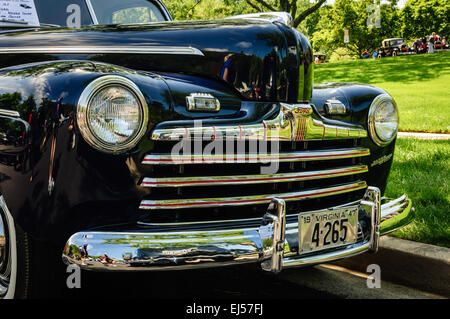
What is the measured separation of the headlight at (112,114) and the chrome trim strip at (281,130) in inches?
3.5

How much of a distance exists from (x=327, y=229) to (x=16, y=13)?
82.7 inches

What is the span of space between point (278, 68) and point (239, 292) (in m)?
1.14

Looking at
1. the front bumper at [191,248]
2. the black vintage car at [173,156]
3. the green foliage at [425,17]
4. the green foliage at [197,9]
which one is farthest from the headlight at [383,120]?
the green foliage at [425,17]

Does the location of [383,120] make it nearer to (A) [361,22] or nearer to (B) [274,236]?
(B) [274,236]

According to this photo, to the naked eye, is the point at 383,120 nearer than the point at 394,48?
Yes

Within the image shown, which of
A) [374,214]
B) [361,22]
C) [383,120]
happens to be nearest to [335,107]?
[383,120]

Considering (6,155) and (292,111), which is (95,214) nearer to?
(6,155)

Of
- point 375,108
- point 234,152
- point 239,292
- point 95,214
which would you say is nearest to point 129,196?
point 95,214

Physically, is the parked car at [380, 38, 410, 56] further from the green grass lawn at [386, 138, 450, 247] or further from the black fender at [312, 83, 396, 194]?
the black fender at [312, 83, 396, 194]

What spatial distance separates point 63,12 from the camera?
2.91 meters

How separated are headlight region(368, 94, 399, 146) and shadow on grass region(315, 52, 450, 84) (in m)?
14.1

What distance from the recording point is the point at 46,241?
1731mm

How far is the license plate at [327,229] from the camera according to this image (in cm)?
201

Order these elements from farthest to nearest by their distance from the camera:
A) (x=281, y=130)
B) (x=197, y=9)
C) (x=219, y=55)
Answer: (x=197, y=9) < (x=219, y=55) < (x=281, y=130)
